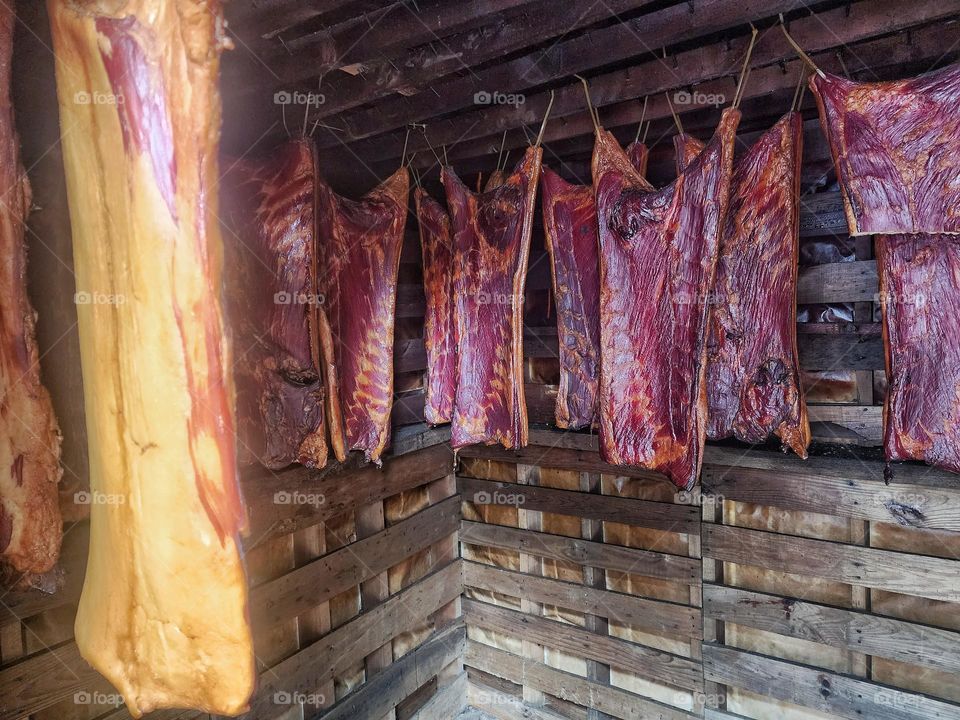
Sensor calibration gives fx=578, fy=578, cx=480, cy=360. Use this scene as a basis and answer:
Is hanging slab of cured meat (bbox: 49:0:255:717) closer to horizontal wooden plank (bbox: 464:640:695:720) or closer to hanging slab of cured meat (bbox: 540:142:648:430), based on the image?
hanging slab of cured meat (bbox: 540:142:648:430)

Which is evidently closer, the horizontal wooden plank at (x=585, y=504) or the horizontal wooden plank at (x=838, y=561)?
the horizontal wooden plank at (x=838, y=561)

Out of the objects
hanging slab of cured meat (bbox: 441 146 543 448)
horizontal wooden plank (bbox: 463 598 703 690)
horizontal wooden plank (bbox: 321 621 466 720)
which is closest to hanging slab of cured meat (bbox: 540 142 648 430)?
hanging slab of cured meat (bbox: 441 146 543 448)

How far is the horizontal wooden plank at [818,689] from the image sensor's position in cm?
311

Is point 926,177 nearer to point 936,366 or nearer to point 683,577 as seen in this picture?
point 936,366

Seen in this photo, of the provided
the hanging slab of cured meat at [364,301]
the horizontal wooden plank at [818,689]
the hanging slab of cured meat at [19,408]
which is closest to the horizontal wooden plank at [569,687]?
the horizontal wooden plank at [818,689]

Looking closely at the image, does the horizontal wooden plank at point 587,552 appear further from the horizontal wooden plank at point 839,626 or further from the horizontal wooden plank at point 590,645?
Result: the horizontal wooden plank at point 590,645

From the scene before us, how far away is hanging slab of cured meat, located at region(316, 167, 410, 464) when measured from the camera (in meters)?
3.25

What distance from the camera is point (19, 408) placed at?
1641 millimetres

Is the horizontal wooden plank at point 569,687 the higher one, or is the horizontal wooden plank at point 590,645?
the horizontal wooden plank at point 590,645

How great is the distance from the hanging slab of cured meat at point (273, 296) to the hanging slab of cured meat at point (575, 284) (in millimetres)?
1358

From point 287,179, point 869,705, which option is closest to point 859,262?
point 869,705

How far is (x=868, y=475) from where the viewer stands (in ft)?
10.2

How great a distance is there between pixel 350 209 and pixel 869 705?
4034 mm

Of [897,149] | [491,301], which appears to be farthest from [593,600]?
[897,149]
